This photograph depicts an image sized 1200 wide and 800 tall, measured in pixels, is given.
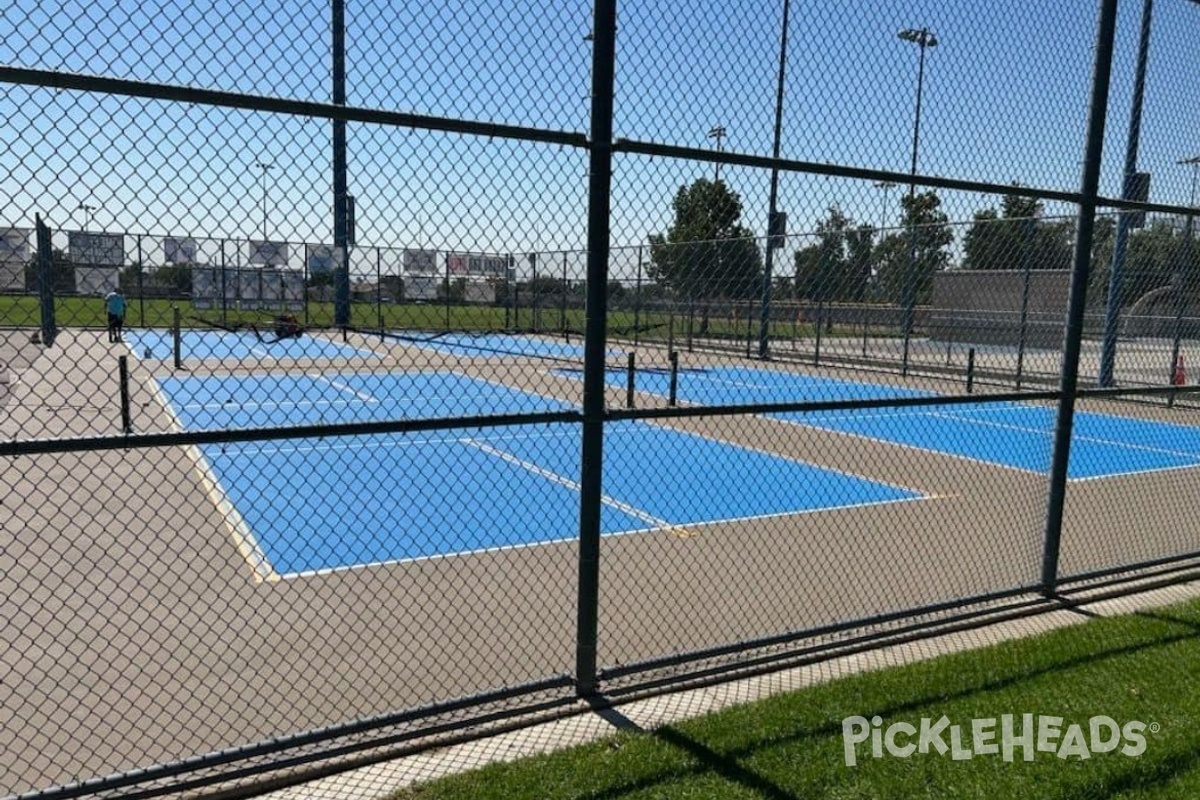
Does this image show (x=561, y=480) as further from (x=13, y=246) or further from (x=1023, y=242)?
(x=1023, y=242)

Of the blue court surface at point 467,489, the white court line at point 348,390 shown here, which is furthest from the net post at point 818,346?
the white court line at point 348,390

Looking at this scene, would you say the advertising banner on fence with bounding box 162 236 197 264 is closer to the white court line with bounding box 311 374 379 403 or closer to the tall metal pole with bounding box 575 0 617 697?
the tall metal pole with bounding box 575 0 617 697

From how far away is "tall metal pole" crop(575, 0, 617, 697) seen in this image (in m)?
3.91

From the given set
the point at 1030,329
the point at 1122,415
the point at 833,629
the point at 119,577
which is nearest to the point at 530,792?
the point at 833,629

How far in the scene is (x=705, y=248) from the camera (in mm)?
20500

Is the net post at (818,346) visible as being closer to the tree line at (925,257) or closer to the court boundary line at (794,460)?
the tree line at (925,257)

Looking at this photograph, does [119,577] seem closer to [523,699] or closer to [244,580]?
[244,580]

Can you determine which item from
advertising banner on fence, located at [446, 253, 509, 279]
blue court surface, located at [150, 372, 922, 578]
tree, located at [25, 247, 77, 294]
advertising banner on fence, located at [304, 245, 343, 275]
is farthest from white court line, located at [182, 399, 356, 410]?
advertising banner on fence, located at [304, 245, 343, 275]

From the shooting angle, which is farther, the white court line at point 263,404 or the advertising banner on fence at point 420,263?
the white court line at point 263,404

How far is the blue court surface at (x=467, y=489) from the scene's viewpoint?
789 cm

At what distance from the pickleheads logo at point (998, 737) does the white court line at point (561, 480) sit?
3.45 m

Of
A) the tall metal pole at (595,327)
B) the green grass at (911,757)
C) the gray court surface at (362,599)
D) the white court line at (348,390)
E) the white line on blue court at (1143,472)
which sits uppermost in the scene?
the tall metal pole at (595,327)

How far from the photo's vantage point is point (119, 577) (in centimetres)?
641

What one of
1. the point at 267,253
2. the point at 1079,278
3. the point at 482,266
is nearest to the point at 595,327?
the point at 267,253
